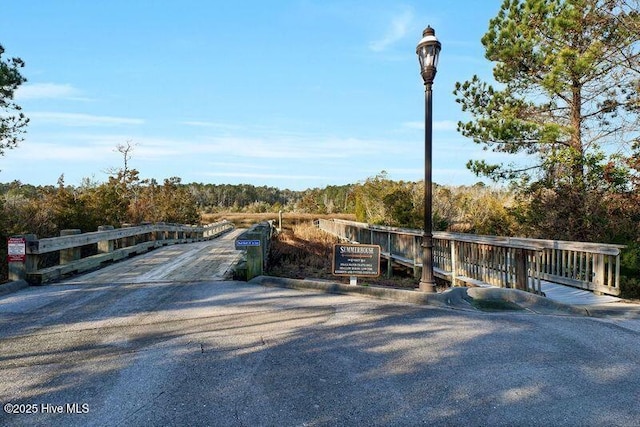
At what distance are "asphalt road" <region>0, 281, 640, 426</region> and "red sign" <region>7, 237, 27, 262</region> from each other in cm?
158

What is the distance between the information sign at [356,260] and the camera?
789cm

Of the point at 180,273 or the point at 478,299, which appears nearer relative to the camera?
the point at 478,299

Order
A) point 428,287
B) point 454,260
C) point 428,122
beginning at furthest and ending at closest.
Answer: point 454,260, point 428,122, point 428,287

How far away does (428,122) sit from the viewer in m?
7.49

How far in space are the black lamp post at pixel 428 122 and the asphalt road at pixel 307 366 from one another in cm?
103

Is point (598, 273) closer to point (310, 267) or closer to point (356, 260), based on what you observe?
point (356, 260)

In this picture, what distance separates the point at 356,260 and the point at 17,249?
256 inches

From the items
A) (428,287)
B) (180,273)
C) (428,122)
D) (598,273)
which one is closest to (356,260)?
(428,287)

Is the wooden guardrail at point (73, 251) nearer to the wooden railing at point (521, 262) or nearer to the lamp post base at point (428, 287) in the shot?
the lamp post base at point (428, 287)

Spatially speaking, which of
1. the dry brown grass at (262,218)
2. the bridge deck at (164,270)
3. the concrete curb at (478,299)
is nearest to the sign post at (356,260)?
the concrete curb at (478,299)

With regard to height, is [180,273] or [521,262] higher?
[521,262]

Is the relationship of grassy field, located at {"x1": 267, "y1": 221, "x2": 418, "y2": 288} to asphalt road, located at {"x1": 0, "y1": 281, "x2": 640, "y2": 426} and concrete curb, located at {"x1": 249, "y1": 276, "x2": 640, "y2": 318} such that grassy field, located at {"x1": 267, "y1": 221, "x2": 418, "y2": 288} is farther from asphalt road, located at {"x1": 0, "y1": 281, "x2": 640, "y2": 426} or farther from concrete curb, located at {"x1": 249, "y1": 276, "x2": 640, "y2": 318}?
asphalt road, located at {"x1": 0, "y1": 281, "x2": 640, "y2": 426}

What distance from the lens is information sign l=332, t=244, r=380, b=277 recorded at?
7.89 metres

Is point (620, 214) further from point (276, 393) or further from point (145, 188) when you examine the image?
point (145, 188)
